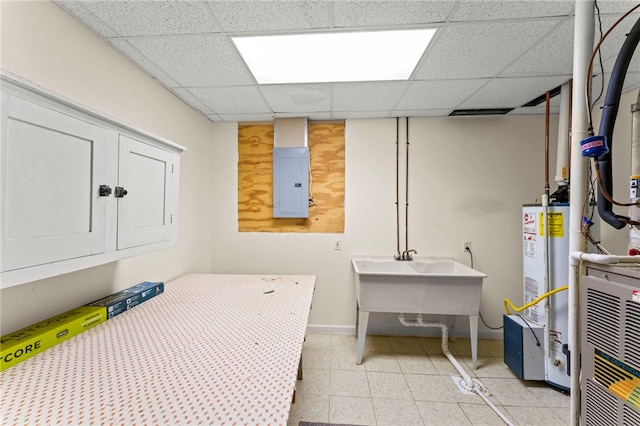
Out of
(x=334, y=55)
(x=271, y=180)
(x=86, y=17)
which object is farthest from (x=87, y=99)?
(x=271, y=180)

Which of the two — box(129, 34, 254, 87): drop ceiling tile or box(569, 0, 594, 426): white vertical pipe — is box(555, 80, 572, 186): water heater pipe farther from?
box(129, 34, 254, 87): drop ceiling tile

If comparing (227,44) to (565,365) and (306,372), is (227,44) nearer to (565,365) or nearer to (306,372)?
(306,372)

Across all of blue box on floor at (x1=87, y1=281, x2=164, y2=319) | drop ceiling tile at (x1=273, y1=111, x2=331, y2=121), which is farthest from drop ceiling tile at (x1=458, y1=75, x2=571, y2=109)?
blue box on floor at (x1=87, y1=281, x2=164, y2=319)

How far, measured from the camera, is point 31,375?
859mm

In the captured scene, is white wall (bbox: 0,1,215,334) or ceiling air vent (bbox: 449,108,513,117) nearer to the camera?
white wall (bbox: 0,1,215,334)

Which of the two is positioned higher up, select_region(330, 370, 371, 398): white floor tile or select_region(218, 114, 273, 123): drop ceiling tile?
select_region(218, 114, 273, 123): drop ceiling tile

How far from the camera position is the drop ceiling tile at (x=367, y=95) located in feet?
6.52

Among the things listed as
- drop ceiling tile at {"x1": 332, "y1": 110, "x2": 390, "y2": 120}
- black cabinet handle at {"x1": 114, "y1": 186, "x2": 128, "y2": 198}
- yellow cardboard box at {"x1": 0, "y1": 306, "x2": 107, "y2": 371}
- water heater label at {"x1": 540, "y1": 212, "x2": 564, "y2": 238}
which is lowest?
yellow cardboard box at {"x1": 0, "y1": 306, "x2": 107, "y2": 371}

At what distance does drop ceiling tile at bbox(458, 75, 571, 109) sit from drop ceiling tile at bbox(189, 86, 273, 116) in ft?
6.55

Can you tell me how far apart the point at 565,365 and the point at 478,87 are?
2304mm

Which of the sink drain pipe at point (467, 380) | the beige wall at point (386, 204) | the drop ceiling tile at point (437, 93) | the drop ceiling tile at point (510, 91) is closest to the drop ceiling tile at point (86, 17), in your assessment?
the beige wall at point (386, 204)

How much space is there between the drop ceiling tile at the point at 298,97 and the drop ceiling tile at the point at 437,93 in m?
0.74

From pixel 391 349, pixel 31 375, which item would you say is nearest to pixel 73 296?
pixel 31 375

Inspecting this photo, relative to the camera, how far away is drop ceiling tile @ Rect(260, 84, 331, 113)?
6.63 feet
